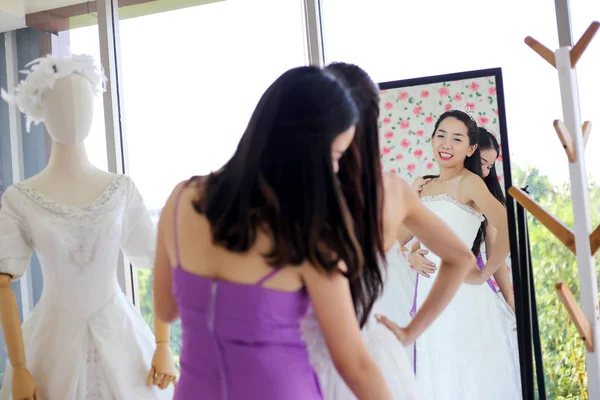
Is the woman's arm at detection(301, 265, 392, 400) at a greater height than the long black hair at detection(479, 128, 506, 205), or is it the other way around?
the long black hair at detection(479, 128, 506, 205)

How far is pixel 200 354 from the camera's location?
4.04ft

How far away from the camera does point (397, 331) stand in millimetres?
1725

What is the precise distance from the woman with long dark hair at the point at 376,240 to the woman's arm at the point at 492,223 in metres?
0.74

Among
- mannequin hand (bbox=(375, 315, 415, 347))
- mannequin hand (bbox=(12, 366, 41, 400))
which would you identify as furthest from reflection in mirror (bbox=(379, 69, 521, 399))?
mannequin hand (bbox=(12, 366, 41, 400))

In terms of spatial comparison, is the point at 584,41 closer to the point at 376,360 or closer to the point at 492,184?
the point at 492,184

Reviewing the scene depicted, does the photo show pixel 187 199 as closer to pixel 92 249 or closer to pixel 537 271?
pixel 92 249

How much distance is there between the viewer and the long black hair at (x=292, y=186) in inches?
43.7

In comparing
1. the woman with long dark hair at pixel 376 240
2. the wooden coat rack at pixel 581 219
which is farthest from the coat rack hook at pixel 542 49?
the woman with long dark hair at pixel 376 240

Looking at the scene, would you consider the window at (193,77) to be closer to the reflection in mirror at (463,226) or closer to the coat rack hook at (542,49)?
the reflection in mirror at (463,226)

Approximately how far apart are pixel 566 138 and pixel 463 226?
825mm

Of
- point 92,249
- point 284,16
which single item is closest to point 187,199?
point 92,249

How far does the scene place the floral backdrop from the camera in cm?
258

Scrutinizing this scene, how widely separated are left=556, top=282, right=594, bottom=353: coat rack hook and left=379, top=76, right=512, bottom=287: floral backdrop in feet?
3.11

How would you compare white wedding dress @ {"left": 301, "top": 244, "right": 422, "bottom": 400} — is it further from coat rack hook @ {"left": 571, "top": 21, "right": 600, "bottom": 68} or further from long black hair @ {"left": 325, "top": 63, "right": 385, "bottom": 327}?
coat rack hook @ {"left": 571, "top": 21, "right": 600, "bottom": 68}
